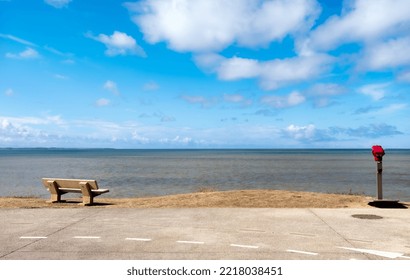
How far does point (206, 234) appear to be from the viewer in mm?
7938

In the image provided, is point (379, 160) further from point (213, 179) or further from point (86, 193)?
point (213, 179)

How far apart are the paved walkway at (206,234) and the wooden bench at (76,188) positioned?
1.58m

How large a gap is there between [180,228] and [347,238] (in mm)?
3708

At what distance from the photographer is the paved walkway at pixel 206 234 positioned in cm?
652

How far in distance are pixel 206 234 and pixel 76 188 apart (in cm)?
708

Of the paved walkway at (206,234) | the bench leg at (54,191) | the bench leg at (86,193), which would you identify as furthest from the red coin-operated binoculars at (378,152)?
the bench leg at (54,191)

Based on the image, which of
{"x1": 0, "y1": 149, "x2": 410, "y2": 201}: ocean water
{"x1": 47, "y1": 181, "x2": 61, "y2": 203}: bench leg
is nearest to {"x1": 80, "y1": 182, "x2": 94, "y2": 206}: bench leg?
{"x1": 47, "y1": 181, "x2": 61, "y2": 203}: bench leg

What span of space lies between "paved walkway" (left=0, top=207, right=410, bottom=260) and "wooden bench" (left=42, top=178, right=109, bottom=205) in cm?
158

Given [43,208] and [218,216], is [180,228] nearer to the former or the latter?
[218,216]

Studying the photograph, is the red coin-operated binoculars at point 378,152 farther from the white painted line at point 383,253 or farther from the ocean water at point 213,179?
the ocean water at point 213,179

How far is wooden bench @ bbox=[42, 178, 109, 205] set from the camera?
12.8 meters

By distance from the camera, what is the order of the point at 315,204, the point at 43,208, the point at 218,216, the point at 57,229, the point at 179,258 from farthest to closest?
the point at 315,204, the point at 43,208, the point at 218,216, the point at 57,229, the point at 179,258
